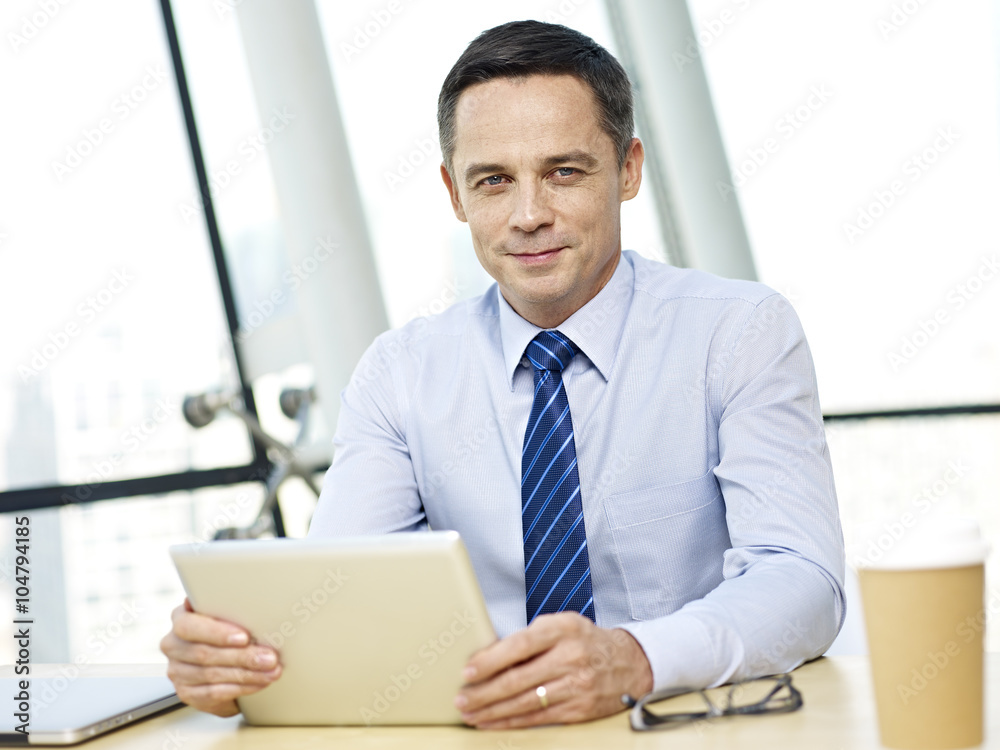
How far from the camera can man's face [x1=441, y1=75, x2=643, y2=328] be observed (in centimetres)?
156

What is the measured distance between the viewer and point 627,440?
5.12 feet

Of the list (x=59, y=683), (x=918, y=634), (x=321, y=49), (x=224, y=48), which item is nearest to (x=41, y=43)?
(x=224, y=48)

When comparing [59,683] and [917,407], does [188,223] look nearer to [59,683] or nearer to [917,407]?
[59,683]

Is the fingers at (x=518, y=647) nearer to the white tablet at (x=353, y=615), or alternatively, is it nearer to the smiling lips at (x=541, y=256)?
the white tablet at (x=353, y=615)

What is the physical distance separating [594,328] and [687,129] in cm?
250

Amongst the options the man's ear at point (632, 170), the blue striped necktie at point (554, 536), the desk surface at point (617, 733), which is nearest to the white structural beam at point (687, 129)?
the man's ear at point (632, 170)

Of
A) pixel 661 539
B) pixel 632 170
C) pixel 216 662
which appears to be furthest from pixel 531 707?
pixel 632 170

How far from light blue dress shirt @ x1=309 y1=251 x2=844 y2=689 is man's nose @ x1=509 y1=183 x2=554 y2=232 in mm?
170

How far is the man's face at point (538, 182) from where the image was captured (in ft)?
5.12

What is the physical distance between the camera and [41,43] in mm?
2627

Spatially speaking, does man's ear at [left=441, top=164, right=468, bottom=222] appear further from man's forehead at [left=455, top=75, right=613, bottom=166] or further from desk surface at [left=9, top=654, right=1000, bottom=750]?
desk surface at [left=9, top=654, right=1000, bottom=750]

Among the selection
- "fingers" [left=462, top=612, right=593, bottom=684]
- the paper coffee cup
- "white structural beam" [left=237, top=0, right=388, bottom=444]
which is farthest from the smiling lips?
"white structural beam" [left=237, top=0, right=388, bottom=444]

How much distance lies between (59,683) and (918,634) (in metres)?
1.04

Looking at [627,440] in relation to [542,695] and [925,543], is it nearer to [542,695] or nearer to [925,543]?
[542,695]
